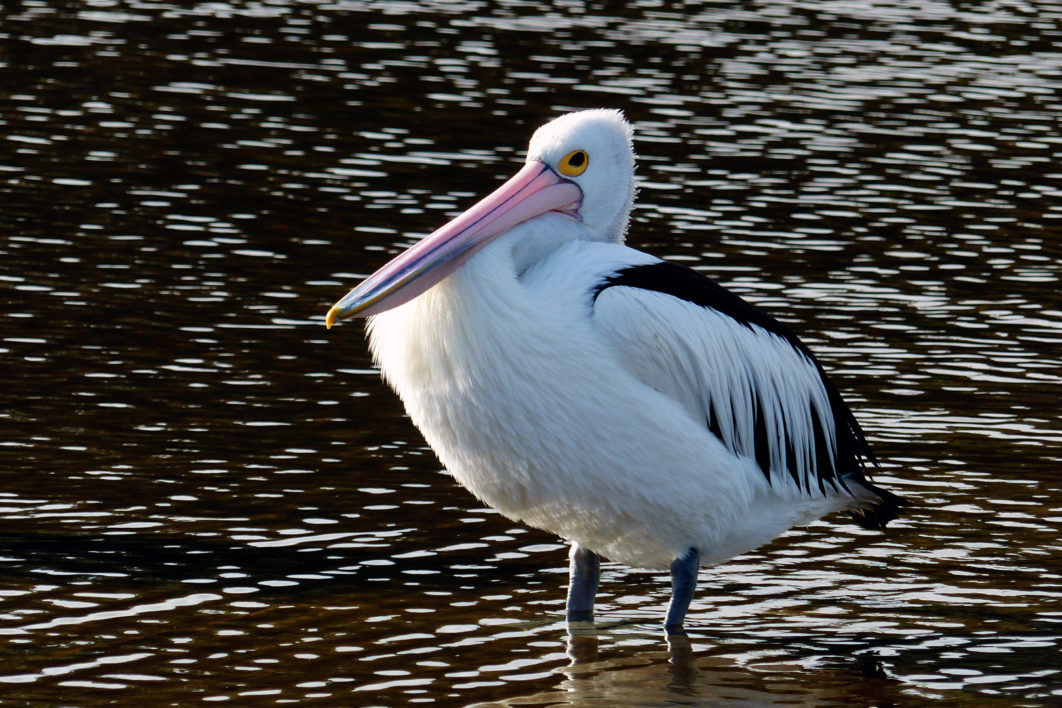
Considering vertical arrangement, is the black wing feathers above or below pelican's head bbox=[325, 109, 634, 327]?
below

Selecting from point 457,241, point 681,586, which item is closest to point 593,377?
point 457,241

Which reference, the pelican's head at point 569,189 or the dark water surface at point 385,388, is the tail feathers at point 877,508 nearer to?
the dark water surface at point 385,388

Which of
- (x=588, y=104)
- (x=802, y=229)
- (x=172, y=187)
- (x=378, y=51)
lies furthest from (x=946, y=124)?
(x=172, y=187)

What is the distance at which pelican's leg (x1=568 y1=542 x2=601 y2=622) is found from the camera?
6.67m

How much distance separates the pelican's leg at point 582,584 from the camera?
6.67 m

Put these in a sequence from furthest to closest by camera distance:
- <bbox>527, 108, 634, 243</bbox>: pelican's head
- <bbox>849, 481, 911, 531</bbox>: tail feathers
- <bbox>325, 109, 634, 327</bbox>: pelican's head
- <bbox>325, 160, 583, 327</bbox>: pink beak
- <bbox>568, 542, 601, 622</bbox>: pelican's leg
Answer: <bbox>849, 481, 911, 531</bbox>: tail feathers
<bbox>568, 542, 601, 622</bbox>: pelican's leg
<bbox>527, 108, 634, 243</bbox>: pelican's head
<bbox>325, 109, 634, 327</bbox>: pelican's head
<bbox>325, 160, 583, 327</bbox>: pink beak

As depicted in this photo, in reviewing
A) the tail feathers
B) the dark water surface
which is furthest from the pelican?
the dark water surface

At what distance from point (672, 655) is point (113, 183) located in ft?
25.2

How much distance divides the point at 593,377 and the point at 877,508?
1.55m

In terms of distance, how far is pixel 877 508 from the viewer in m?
7.01

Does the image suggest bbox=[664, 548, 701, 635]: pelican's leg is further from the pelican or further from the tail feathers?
the tail feathers

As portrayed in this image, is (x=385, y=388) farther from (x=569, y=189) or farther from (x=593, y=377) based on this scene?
(x=593, y=377)

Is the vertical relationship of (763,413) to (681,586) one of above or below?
above

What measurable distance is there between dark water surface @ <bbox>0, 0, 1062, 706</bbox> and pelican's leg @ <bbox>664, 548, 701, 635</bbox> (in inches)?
3.9
